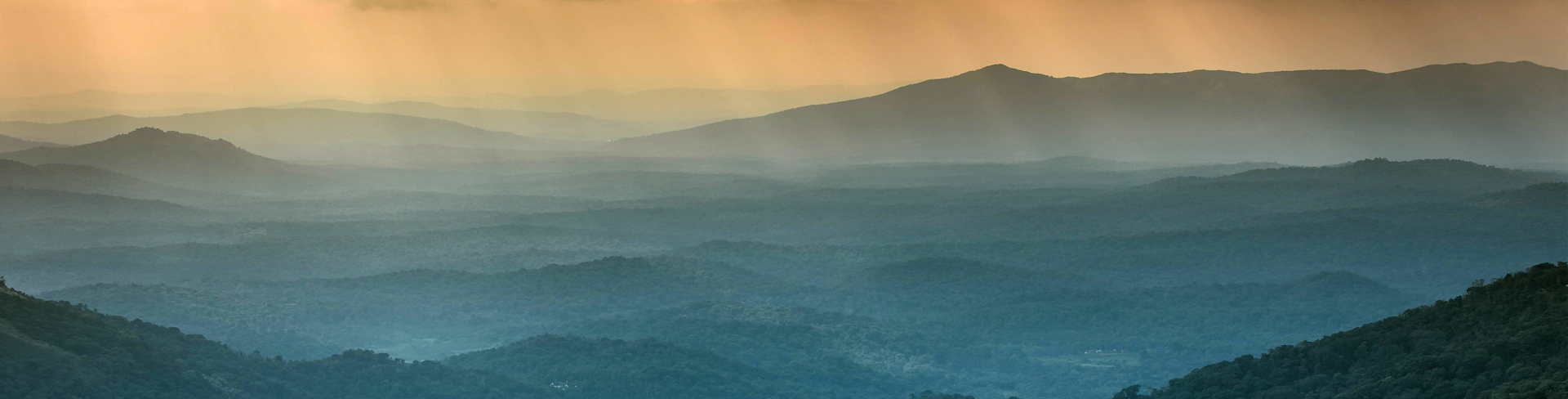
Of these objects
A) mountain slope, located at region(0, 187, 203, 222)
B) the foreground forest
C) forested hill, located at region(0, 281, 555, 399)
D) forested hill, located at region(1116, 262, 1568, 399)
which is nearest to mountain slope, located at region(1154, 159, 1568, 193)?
the foreground forest

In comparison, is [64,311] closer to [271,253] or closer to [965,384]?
[965,384]

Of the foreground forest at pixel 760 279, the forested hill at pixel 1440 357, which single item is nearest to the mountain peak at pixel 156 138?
the foreground forest at pixel 760 279

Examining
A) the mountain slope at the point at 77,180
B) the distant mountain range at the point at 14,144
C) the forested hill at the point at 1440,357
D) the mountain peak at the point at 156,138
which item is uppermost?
the distant mountain range at the point at 14,144

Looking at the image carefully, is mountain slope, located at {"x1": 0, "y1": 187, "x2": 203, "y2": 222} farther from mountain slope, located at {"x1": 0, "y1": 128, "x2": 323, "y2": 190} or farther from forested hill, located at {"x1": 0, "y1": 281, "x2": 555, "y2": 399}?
forested hill, located at {"x1": 0, "y1": 281, "x2": 555, "y2": 399}

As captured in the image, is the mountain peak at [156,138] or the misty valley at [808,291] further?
the mountain peak at [156,138]

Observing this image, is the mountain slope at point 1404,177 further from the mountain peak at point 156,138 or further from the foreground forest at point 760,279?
the mountain peak at point 156,138

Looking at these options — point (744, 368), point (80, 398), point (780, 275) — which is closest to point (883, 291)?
point (780, 275)
